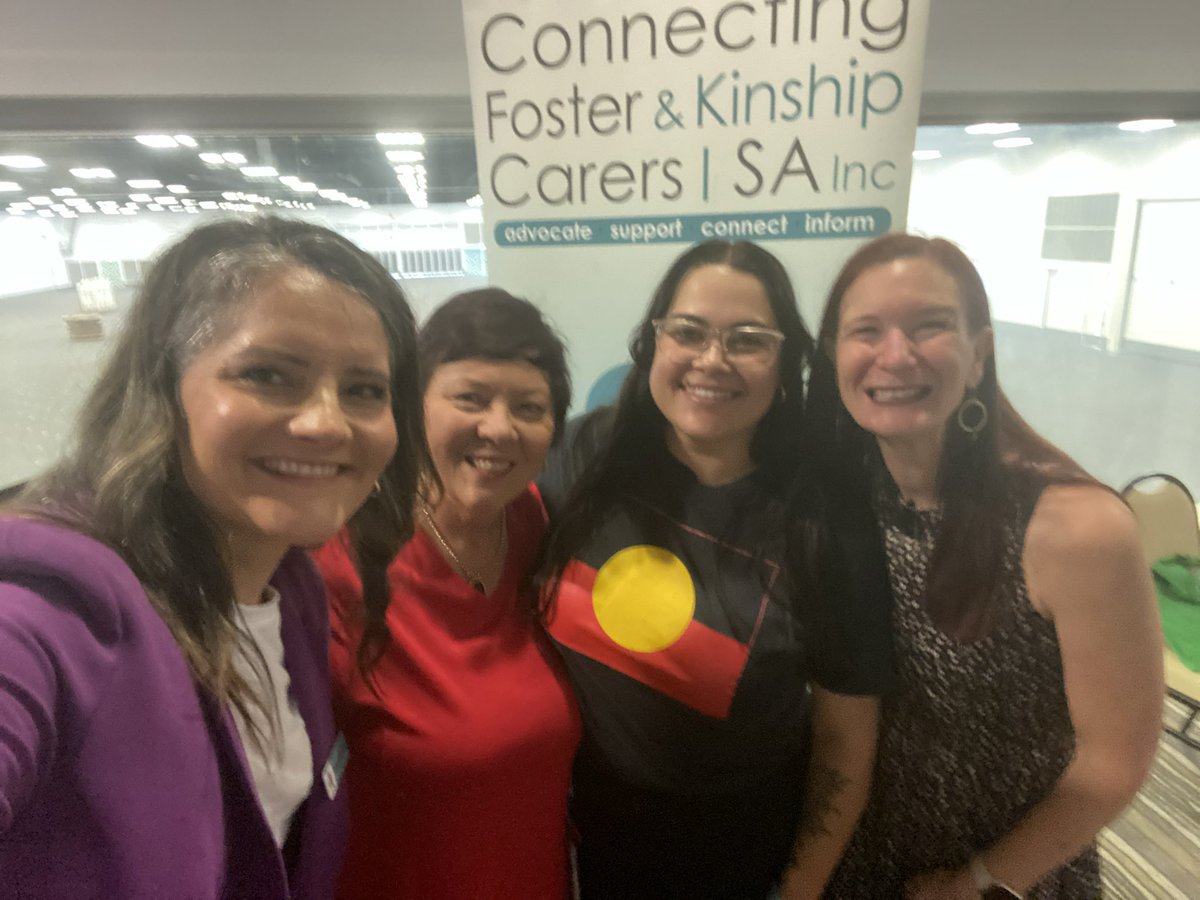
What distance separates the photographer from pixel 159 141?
2.51m

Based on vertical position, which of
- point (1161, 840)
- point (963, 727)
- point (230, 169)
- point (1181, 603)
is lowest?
point (1161, 840)

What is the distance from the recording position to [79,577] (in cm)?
63

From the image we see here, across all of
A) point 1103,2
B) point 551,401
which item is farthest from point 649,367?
point 1103,2

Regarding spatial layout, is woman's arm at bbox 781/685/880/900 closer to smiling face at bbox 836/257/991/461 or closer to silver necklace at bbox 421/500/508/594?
smiling face at bbox 836/257/991/461

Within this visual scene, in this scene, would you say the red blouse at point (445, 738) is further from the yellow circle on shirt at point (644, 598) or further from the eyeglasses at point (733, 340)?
the eyeglasses at point (733, 340)

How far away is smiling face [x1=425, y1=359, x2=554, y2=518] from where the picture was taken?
49.7 inches

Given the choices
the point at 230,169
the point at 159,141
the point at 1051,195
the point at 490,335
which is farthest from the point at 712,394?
the point at 1051,195

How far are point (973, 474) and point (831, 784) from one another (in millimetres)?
659

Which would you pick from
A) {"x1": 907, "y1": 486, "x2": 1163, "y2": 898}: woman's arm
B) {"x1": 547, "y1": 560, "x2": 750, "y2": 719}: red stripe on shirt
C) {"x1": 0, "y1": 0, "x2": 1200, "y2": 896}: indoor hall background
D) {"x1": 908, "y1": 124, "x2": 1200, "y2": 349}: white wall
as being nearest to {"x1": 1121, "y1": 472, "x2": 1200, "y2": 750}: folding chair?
{"x1": 0, "y1": 0, "x2": 1200, "y2": 896}: indoor hall background

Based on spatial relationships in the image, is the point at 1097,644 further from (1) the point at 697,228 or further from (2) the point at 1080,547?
(1) the point at 697,228

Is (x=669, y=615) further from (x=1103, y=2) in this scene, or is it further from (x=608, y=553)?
(x=1103, y=2)

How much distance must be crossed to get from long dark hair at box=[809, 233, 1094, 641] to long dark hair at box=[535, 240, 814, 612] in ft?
0.53

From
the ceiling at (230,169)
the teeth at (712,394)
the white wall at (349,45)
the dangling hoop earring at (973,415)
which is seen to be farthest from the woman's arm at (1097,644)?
the ceiling at (230,169)

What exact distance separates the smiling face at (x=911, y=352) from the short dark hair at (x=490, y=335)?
0.56 meters
